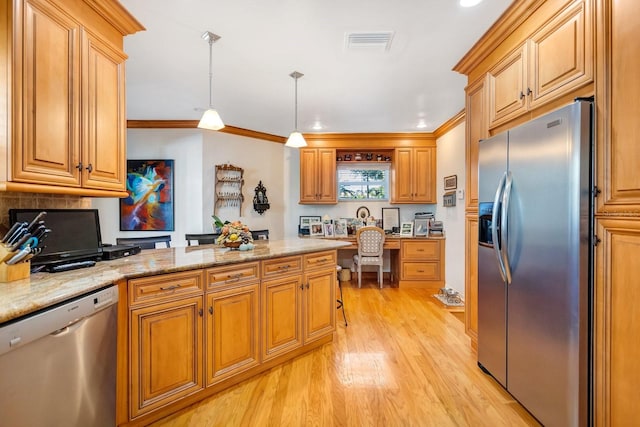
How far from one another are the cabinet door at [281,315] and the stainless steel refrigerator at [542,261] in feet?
4.72

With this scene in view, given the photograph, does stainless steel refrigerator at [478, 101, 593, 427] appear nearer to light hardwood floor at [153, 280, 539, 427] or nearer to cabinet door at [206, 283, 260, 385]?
light hardwood floor at [153, 280, 539, 427]

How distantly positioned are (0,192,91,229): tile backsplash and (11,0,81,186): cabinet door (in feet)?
1.25

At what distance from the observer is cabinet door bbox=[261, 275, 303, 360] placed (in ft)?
7.20

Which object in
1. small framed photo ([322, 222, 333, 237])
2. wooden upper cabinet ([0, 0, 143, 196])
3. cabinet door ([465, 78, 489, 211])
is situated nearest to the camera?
wooden upper cabinet ([0, 0, 143, 196])

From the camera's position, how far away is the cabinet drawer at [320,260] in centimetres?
251

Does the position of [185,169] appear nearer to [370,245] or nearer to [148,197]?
[148,197]

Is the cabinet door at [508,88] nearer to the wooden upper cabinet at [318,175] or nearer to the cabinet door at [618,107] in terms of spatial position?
the cabinet door at [618,107]

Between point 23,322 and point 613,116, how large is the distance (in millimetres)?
2537

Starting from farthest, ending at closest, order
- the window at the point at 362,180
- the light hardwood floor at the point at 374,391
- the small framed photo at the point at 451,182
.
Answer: the window at the point at 362,180
the small framed photo at the point at 451,182
the light hardwood floor at the point at 374,391

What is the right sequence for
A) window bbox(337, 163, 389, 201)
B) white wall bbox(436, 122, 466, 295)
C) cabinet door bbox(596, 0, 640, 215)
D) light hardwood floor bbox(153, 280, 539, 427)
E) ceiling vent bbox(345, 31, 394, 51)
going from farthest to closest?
window bbox(337, 163, 389, 201), white wall bbox(436, 122, 466, 295), ceiling vent bbox(345, 31, 394, 51), light hardwood floor bbox(153, 280, 539, 427), cabinet door bbox(596, 0, 640, 215)

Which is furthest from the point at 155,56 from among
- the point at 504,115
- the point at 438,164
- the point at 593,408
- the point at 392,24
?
the point at 438,164

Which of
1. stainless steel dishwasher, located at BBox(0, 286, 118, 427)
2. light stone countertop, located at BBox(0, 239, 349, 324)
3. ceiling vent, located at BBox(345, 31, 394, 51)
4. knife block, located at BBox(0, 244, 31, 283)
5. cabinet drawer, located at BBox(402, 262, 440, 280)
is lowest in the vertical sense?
cabinet drawer, located at BBox(402, 262, 440, 280)

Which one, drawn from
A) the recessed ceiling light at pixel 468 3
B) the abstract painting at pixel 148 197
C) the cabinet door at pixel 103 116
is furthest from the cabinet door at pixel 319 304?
the abstract painting at pixel 148 197

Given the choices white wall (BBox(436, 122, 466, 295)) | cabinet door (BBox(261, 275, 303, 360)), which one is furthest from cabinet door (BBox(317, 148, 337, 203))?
cabinet door (BBox(261, 275, 303, 360))
